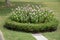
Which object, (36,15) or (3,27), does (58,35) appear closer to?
(36,15)

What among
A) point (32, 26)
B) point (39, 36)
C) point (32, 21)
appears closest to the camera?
point (39, 36)

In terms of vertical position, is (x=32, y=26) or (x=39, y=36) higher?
(x=32, y=26)

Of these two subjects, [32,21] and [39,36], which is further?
[32,21]

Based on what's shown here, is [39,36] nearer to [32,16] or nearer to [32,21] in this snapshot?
[32,21]

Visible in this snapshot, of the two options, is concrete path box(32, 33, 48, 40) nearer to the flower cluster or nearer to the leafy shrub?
the leafy shrub

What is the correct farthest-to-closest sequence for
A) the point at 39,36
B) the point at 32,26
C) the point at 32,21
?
the point at 32,21 < the point at 32,26 < the point at 39,36

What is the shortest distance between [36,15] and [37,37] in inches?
77.1

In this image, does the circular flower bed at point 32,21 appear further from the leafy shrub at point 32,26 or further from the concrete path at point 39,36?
the concrete path at point 39,36

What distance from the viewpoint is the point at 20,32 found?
438 inches

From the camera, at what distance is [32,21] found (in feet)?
39.0

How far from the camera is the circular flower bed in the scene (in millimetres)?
11258

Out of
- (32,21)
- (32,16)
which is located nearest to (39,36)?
(32,21)

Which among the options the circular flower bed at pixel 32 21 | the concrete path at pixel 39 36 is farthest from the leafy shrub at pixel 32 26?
the concrete path at pixel 39 36

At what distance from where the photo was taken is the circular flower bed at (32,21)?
1126 cm
